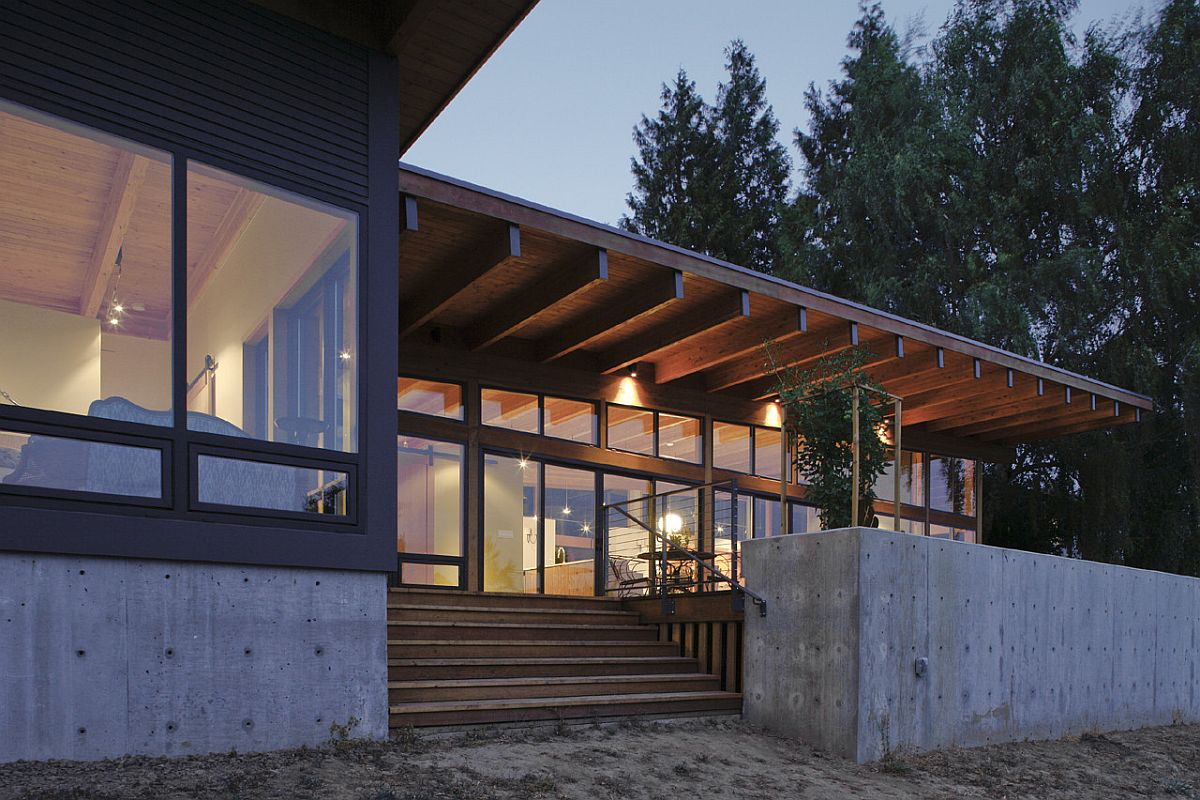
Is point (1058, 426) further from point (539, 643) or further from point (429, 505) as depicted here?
point (539, 643)

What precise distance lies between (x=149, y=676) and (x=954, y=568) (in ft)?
→ 18.7

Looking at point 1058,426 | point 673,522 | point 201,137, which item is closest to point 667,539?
point 673,522

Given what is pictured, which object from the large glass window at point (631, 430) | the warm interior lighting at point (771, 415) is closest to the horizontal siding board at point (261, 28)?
the large glass window at point (631, 430)

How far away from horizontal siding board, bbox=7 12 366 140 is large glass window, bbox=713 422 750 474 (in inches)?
298

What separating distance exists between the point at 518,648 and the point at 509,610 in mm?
738

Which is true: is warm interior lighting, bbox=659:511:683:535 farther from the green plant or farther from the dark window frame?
the dark window frame

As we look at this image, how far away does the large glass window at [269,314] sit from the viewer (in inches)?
227

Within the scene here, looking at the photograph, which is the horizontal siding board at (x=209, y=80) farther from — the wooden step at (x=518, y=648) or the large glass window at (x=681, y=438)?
the large glass window at (x=681, y=438)

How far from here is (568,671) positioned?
311 inches

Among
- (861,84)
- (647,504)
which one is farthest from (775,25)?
(647,504)

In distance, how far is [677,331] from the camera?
34.3ft

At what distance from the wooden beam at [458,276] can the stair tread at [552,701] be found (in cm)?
326

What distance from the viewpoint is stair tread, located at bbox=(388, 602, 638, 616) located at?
8.05 metres

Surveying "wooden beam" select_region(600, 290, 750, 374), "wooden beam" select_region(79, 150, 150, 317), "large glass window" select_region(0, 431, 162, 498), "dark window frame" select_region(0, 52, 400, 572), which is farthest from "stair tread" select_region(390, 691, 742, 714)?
"wooden beam" select_region(600, 290, 750, 374)
